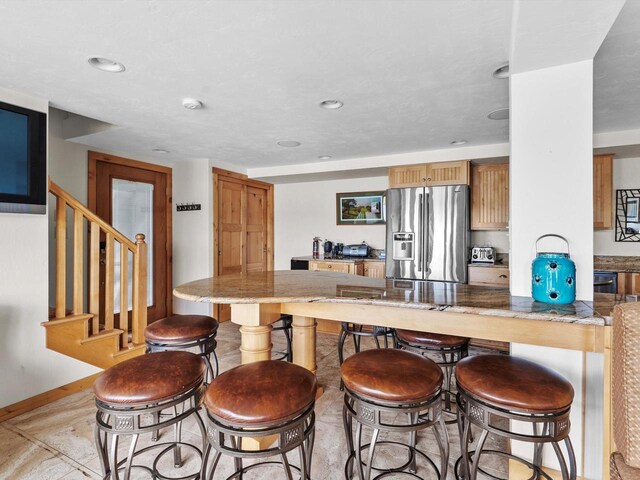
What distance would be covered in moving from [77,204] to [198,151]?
1609mm

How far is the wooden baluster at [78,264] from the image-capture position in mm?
2662

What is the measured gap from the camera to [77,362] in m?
2.69

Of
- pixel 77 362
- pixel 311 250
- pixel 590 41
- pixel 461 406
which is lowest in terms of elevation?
pixel 77 362

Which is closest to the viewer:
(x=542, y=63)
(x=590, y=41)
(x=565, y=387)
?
(x=565, y=387)

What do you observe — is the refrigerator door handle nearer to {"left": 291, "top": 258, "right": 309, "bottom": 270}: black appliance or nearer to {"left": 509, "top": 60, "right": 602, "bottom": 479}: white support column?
{"left": 291, "top": 258, "right": 309, "bottom": 270}: black appliance

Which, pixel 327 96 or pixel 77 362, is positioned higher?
pixel 327 96

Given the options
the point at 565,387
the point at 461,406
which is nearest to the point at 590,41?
the point at 565,387

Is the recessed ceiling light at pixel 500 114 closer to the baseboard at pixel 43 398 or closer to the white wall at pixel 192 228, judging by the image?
the white wall at pixel 192 228

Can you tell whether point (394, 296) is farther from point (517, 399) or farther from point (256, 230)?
point (256, 230)

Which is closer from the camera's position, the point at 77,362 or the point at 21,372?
the point at 21,372

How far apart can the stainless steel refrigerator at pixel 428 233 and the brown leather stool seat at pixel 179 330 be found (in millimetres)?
2611

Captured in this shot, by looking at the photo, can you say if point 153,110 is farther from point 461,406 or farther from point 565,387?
point 565,387

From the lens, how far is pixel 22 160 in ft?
7.72

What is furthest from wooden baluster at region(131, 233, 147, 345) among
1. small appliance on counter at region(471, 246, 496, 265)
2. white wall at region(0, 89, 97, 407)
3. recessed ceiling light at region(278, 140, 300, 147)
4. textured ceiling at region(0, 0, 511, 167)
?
small appliance on counter at region(471, 246, 496, 265)
